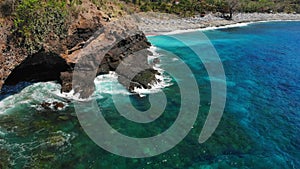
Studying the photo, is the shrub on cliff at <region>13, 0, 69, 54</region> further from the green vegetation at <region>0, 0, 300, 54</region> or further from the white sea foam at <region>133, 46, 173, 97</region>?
the white sea foam at <region>133, 46, 173, 97</region>

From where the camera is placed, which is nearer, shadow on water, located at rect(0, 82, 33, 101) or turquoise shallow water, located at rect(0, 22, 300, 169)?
turquoise shallow water, located at rect(0, 22, 300, 169)

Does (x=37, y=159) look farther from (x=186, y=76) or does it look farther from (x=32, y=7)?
(x=186, y=76)

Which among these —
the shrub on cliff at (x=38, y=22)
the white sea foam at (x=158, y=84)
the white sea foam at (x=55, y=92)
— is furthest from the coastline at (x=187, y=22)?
the shrub on cliff at (x=38, y=22)

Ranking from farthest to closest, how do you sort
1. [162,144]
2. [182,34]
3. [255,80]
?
[182,34], [255,80], [162,144]

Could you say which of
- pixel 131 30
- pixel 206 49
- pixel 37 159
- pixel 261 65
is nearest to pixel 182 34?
pixel 206 49

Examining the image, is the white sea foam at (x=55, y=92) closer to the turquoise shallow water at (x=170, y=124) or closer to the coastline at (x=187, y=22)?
the turquoise shallow water at (x=170, y=124)

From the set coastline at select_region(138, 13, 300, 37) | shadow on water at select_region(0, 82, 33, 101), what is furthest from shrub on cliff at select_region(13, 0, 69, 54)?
coastline at select_region(138, 13, 300, 37)

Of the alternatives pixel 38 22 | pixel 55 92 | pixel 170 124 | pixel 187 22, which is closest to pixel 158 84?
pixel 170 124

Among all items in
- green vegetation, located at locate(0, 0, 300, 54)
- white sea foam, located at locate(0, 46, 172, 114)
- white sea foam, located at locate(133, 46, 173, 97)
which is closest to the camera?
green vegetation, located at locate(0, 0, 300, 54)
